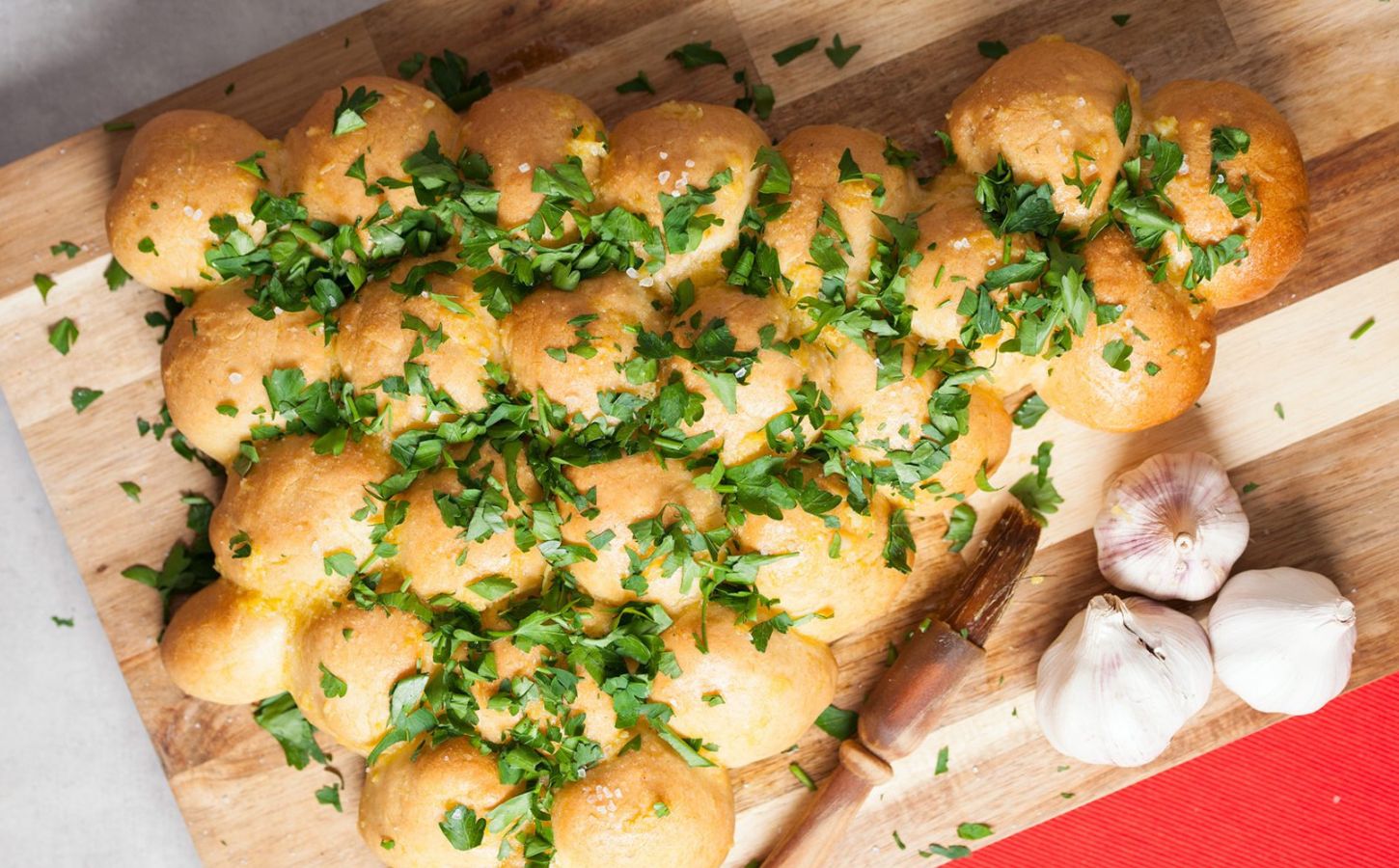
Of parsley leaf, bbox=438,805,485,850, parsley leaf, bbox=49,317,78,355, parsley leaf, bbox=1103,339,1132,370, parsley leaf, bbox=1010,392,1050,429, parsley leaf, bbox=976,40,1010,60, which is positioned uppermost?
parsley leaf, bbox=49,317,78,355

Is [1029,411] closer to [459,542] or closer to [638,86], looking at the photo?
[638,86]

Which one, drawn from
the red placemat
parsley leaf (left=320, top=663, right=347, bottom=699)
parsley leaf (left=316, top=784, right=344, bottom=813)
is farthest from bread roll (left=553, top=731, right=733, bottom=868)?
the red placemat

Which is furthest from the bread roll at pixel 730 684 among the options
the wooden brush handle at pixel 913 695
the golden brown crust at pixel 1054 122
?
the golden brown crust at pixel 1054 122

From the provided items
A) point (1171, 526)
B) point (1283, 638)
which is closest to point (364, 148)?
point (1171, 526)

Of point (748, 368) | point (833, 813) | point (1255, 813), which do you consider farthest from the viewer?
point (1255, 813)

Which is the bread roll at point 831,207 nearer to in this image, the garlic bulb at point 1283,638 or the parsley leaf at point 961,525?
the parsley leaf at point 961,525

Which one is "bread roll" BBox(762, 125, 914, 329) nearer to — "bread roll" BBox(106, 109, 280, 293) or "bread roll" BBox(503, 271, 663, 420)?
"bread roll" BBox(503, 271, 663, 420)

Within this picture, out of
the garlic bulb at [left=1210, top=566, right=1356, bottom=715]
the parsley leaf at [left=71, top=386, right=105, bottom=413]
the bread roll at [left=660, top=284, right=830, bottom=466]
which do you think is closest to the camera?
the bread roll at [left=660, top=284, right=830, bottom=466]
